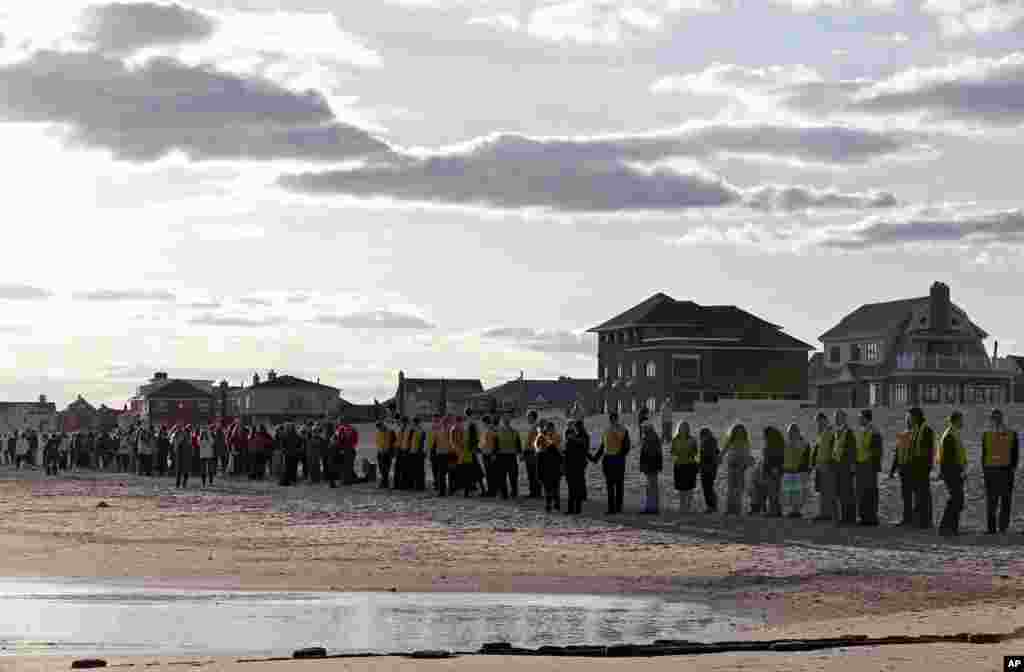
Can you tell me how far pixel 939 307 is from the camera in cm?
8825

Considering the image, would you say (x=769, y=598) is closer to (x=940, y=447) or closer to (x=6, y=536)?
(x=940, y=447)

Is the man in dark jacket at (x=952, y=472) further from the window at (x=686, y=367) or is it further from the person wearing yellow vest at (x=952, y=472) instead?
the window at (x=686, y=367)

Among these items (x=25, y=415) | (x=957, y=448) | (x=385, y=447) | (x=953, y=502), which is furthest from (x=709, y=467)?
(x=25, y=415)

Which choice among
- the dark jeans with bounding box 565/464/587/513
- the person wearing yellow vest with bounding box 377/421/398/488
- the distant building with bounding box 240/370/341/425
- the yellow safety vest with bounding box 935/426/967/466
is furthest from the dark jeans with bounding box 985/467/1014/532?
the distant building with bounding box 240/370/341/425

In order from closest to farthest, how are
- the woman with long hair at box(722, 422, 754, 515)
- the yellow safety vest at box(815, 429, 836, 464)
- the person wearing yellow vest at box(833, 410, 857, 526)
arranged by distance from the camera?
the person wearing yellow vest at box(833, 410, 857, 526) < the yellow safety vest at box(815, 429, 836, 464) < the woman with long hair at box(722, 422, 754, 515)

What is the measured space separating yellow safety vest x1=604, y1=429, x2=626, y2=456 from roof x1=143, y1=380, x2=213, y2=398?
13355 cm

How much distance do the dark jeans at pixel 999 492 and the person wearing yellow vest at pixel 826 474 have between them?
2.64 meters

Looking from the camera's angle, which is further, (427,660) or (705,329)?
(705,329)

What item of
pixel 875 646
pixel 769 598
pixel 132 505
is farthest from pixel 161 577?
pixel 132 505

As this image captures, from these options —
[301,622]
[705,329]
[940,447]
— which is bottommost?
[301,622]

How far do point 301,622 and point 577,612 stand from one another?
2387 millimetres

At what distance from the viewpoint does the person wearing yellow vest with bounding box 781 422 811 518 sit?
85.1ft

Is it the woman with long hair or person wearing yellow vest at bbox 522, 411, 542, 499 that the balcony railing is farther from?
the woman with long hair

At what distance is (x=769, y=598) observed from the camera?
16047 mm
